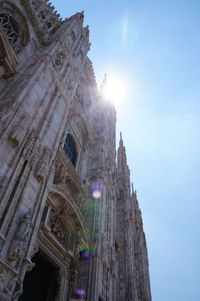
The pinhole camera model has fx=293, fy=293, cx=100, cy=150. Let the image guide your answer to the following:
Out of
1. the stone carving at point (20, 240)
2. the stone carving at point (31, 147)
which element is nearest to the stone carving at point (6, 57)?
the stone carving at point (31, 147)

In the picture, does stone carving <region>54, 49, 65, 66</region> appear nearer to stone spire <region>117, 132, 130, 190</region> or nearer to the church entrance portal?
the church entrance portal

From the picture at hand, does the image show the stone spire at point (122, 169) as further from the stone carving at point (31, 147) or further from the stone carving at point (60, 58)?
the stone carving at point (31, 147)

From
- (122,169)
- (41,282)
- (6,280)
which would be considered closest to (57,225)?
(41,282)

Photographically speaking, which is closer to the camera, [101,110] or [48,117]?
[48,117]

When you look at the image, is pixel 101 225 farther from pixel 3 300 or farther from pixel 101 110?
pixel 101 110

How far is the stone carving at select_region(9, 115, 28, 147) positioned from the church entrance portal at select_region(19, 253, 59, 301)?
4.12 m

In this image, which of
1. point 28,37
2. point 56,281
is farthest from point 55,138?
point 28,37

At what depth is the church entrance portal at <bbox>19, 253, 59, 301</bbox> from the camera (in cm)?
890

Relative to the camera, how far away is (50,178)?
9.01m

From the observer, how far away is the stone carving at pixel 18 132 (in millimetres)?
7641

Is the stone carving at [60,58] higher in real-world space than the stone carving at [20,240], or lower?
higher

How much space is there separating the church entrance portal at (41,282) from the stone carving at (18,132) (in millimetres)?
4116

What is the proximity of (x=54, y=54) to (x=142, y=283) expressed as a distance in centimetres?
1612

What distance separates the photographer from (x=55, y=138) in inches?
407
